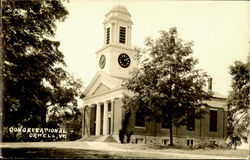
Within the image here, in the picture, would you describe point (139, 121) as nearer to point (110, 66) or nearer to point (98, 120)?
point (98, 120)

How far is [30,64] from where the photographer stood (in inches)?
814

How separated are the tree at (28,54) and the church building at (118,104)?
1534 centimetres

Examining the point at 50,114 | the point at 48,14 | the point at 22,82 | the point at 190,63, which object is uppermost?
the point at 48,14

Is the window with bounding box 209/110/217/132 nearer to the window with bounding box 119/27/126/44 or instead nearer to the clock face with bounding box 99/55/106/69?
the window with bounding box 119/27/126/44

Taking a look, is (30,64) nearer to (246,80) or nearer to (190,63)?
(190,63)

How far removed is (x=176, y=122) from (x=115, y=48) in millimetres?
15266

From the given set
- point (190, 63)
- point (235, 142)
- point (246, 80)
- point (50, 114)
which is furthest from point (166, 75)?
point (235, 142)

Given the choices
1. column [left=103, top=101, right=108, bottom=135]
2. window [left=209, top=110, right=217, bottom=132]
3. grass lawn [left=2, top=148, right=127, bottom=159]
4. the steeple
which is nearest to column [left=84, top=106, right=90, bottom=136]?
column [left=103, top=101, right=108, bottom=135]

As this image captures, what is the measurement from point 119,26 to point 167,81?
15722 millimetres

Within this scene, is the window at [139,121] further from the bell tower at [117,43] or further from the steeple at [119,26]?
the steeple at [119,26]

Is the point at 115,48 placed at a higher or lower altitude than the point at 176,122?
higher

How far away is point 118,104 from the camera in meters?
37.2

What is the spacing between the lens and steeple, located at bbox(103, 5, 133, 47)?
134 ft

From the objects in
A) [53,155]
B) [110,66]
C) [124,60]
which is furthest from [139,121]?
[53,155]
